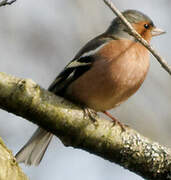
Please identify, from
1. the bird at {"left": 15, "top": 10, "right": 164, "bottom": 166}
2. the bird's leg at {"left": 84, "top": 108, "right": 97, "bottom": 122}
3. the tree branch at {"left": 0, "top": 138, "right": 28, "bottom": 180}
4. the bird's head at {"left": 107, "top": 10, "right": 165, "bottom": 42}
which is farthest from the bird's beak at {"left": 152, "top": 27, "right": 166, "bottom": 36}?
the tree branch at {"left": 0, "top": 138, "right": 28, "bottom": 180}

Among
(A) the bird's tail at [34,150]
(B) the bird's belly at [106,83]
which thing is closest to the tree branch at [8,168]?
(A) the bird's tail at [34,150]

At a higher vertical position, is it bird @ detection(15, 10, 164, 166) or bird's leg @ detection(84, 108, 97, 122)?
bird's leg @ detection(84, 108, 97, 122)

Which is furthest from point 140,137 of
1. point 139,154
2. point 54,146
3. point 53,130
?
point 54,146

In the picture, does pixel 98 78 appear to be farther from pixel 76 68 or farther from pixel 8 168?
pixel 8 168

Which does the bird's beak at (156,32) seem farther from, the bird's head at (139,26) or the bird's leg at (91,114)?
the bird's leg at (91,114)

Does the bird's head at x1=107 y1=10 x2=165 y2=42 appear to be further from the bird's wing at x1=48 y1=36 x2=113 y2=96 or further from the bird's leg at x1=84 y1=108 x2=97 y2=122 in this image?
the bird's leg at x1=84 y1=108 x2=97 y2=122

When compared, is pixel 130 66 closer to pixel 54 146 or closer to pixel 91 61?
pixel 91 61
